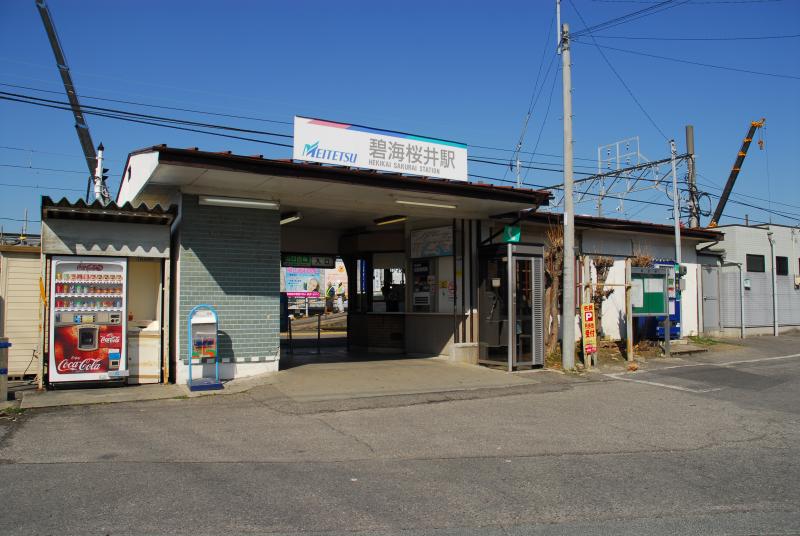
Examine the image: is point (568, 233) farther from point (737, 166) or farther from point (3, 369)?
point (737, 166)

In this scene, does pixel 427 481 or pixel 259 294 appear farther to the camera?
pixel 259 294

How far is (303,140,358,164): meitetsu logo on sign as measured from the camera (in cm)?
1102

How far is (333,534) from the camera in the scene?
4.64 m

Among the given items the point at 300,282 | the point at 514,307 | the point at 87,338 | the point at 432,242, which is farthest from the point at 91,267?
the point at 300,282

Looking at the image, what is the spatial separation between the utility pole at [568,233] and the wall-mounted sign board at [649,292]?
3115mm

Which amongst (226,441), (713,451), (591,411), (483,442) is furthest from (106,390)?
(713,451)

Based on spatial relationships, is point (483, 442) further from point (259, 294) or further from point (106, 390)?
point (106, 390)

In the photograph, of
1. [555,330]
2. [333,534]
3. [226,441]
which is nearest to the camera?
[333,534]

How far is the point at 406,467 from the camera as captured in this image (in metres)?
6.56

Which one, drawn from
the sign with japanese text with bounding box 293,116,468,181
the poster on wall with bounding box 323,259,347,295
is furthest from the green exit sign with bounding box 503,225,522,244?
the poster on wall with bounding box 323,259,347,295

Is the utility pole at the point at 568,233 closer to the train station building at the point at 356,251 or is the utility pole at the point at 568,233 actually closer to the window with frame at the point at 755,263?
the train station building at the point at 356,251

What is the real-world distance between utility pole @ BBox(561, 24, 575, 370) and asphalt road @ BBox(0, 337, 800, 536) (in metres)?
3.16

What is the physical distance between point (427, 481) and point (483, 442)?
5.87ft

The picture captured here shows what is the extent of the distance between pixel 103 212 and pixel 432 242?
7403mm
